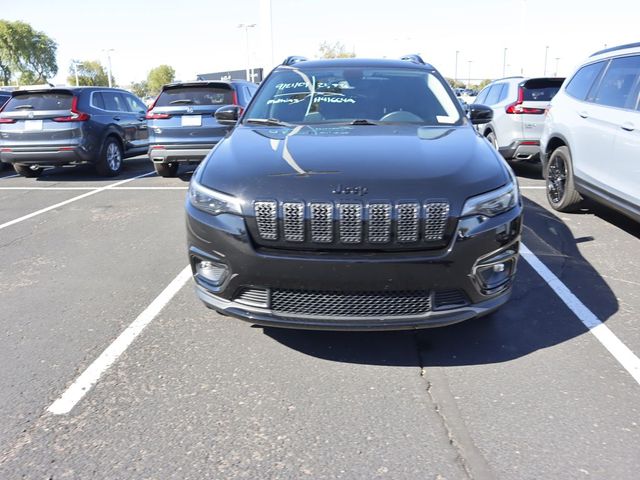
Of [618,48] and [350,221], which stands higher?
[618,48]

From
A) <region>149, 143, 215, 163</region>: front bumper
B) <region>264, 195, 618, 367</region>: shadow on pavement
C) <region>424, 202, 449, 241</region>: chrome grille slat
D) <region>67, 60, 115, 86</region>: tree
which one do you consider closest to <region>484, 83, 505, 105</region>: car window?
<region>149, 143, 215, 163</region>: front bumper

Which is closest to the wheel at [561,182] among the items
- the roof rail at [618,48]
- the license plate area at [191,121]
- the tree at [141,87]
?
the roof rail at [618,48]

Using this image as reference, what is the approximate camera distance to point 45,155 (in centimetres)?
926

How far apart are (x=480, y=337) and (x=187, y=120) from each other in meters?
6.52

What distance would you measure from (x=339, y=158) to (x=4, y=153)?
8.63 m

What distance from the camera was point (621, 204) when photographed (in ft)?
16.6

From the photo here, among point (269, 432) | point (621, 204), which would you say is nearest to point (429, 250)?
point (269, 432)

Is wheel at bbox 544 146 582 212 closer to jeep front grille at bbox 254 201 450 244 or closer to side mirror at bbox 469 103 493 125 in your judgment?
side mirror at bbox 469 103 493 125

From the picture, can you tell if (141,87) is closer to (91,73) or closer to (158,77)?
(158,77)

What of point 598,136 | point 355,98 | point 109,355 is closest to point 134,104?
point 355,98

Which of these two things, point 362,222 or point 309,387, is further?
point 309,387

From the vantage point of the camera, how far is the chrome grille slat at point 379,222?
2.67 metres

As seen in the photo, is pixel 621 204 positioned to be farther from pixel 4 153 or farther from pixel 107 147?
pixel 4 153

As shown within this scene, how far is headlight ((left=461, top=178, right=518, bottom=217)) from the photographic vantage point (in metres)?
2.78
